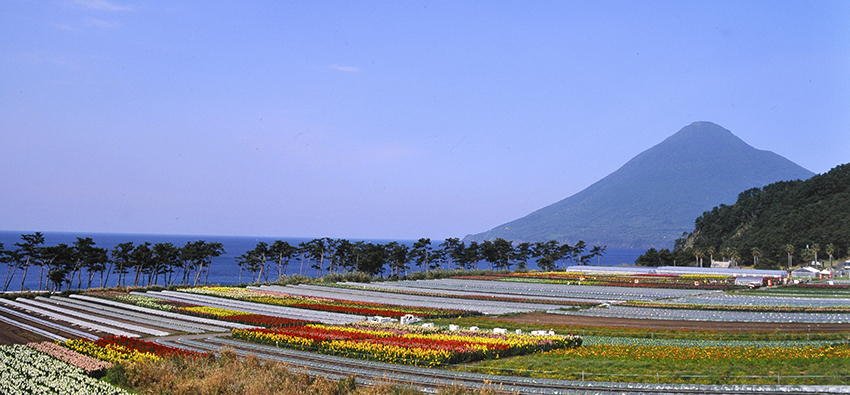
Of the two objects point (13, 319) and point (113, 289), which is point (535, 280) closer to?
point (113, 289)

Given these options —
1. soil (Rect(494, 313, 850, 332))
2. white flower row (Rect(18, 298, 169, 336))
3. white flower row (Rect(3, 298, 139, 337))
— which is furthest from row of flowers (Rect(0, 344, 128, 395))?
soil (Rect(494, 313, 850, 332))

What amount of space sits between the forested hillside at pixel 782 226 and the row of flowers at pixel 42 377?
81.7 m

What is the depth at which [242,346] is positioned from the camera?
86.4 feet

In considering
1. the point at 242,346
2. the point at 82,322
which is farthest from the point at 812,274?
the point at 82,322

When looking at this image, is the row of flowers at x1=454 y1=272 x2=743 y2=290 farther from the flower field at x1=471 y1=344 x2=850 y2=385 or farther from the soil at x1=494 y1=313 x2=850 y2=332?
the flower field at x1=471 y1=344 x2=850 y2=385

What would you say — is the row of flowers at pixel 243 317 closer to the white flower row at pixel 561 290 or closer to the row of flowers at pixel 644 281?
the white flower row at pixel 561 290

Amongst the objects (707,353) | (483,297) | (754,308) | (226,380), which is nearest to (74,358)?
(226,380)

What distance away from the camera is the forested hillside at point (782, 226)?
279 ft

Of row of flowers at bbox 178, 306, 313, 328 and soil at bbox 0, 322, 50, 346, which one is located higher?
row of flowers at bbox 178, 306, 313, 328

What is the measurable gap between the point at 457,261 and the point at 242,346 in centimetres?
8002

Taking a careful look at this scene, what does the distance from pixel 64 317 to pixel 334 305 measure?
16864 millimetres

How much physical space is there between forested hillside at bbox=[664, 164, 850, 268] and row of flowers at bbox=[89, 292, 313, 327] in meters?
71.1

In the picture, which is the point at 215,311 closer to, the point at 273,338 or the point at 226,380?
the point at 273,338

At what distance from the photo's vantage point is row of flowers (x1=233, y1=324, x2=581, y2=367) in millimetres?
21984
